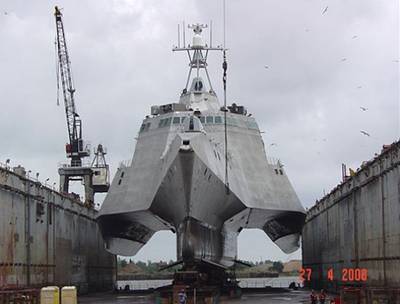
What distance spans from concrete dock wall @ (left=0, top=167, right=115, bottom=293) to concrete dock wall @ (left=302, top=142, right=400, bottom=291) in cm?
1627

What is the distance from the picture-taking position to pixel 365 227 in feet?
111

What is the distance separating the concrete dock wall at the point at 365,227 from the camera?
2745 cm

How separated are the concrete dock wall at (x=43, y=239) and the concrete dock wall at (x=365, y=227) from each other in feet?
53.4

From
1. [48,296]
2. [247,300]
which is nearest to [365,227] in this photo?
[247,300]

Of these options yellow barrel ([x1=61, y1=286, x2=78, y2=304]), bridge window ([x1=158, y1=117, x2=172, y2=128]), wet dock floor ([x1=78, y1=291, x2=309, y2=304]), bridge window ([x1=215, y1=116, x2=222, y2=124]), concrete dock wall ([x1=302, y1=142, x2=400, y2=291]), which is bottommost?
wet dock floor ([x1=78, y1=291, x2=309, y2=304])

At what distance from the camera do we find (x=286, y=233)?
4703 centimetres

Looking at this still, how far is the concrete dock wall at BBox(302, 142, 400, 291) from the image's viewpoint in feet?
90.1

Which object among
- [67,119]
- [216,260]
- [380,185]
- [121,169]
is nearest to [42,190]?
[121,169]

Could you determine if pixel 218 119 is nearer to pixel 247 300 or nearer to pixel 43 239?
pixel 247 300

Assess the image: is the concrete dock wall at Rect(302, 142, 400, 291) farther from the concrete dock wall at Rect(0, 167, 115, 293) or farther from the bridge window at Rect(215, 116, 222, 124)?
the concrete dock wall at Rect(0, 167, 115, 293)

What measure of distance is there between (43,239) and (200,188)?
11559mm

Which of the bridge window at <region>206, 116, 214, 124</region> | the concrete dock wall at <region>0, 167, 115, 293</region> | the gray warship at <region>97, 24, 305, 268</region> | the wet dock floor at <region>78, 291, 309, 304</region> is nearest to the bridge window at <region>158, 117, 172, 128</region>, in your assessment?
the gray warship at <region>97, 24, 305, 268</region>

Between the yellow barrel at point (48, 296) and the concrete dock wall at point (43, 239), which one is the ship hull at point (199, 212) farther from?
the yellow barrel at point (48, 296)

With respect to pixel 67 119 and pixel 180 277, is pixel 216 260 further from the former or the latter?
pixel 67 119
